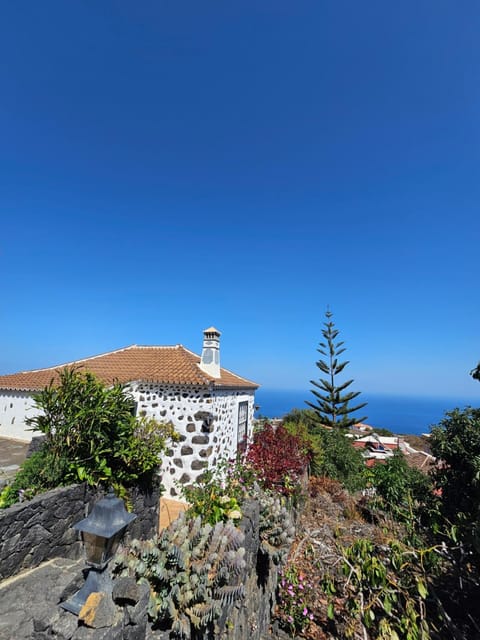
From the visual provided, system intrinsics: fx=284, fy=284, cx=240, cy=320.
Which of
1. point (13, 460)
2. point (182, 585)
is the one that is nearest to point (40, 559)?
point (182, 585)

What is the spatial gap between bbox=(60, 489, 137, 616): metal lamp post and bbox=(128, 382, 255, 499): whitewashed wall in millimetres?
5341

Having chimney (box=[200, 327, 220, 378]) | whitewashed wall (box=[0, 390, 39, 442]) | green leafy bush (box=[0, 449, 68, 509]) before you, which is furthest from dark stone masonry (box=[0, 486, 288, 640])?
whitewashed wall (box=[0, 390, 39, 442])

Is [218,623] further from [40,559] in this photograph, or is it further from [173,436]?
[173,436]

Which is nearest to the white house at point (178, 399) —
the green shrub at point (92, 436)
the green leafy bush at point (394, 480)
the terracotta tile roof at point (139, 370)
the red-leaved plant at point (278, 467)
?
the terracotta tile roof at point (139, 370)

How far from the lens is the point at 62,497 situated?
3.85 m

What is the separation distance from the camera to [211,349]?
8953mm

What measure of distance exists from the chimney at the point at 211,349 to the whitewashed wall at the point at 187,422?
119cm

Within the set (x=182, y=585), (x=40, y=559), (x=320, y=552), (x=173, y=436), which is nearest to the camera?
→ (x=182, y=585)

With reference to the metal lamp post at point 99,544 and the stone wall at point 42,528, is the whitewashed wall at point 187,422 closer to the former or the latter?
the stone wall at point 42,528

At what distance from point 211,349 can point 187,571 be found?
6.68 m

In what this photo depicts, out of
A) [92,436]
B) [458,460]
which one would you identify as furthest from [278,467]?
[92,436]

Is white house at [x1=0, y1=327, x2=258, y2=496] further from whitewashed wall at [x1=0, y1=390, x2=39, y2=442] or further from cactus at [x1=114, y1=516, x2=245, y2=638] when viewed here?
cactus at [x1=114, y1=516, x2=245, y2=638]

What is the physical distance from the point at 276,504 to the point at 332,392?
50.9 feet

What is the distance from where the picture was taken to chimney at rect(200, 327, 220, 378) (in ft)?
29.1
